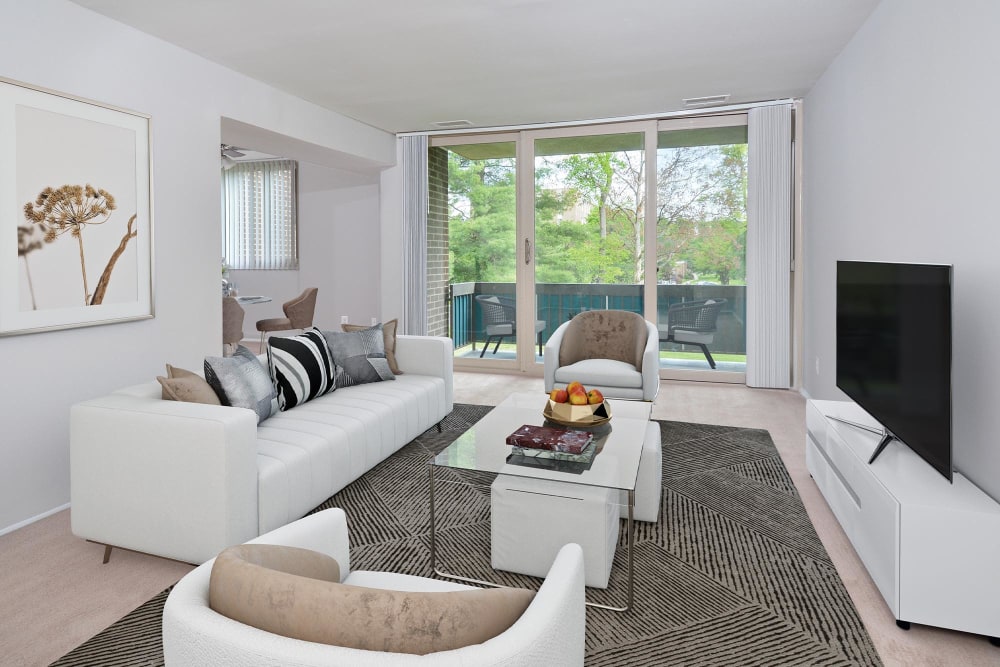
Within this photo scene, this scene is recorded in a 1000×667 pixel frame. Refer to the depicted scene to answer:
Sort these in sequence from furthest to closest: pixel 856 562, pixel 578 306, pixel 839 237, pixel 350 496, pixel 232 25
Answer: pixel 578 306 → pixel 839 237 → pixel 232 25 → pixel 350 496 → pixel 856 562

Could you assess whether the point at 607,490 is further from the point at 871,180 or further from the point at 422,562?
the point at 871,180

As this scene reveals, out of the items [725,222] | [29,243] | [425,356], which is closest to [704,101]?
[725,222]

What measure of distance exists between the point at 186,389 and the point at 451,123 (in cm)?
423

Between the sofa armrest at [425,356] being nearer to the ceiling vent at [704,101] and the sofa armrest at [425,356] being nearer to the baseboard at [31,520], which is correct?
the baseboard at [31,520]

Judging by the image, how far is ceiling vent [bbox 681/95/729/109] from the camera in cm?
511

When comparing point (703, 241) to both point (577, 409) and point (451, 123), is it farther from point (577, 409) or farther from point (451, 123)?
point (577, 409)

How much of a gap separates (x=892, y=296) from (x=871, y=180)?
1.34 meters

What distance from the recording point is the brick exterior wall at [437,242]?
6.50 m

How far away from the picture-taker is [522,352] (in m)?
6.43

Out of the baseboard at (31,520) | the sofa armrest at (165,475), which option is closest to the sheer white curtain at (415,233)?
the baseboard at (31,520)

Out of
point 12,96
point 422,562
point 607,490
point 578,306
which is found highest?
point 12,96

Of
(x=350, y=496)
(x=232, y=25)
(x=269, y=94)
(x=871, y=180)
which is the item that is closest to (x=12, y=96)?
(x=232, y=25)

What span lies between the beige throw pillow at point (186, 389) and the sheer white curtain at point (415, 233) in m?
3.89

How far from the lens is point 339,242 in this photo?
7.71 m
